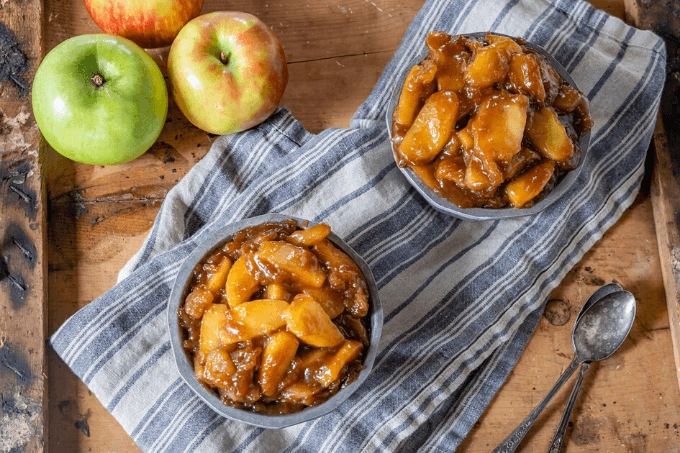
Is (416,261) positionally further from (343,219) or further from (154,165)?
(154,165)

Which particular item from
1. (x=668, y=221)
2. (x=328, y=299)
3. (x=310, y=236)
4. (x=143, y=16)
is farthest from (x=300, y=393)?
(x=668, y=221)

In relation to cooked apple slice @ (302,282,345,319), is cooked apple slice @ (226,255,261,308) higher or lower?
lower

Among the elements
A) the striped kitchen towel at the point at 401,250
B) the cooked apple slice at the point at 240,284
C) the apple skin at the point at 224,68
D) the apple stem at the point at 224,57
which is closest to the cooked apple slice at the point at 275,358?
the cooked apple slice at the point at 240,284

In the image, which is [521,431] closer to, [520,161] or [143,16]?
[520,161]

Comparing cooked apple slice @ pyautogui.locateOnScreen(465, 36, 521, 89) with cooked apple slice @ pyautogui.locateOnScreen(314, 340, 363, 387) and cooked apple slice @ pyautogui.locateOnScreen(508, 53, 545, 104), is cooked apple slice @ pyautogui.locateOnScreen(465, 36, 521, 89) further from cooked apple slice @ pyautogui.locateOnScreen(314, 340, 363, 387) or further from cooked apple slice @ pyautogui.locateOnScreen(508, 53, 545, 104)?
cooked apple slice @ pyautogui.locateOnScreen(314, 340, 363, 387)

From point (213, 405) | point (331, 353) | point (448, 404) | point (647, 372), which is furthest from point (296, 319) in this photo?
point (647, 372)

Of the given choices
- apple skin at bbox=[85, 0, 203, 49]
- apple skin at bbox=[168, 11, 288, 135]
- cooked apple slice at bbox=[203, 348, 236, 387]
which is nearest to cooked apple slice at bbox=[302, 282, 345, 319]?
cooked apple slice at bbox=[203, 348, 236, 387]
